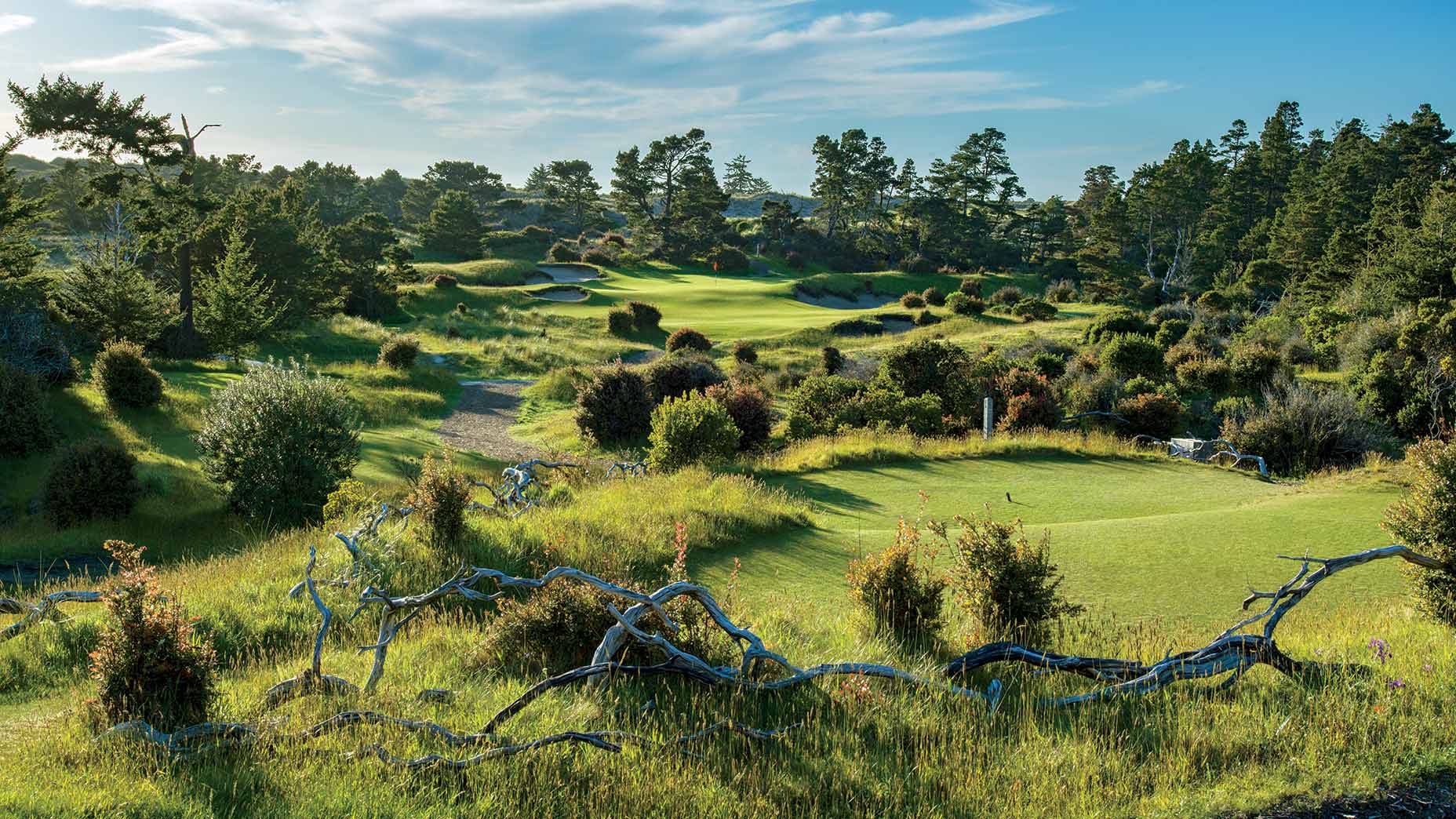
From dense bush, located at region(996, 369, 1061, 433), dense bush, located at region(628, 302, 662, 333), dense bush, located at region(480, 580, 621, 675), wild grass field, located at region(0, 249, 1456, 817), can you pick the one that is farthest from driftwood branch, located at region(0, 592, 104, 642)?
dense bush, located at region(628, 302, 662, 333)

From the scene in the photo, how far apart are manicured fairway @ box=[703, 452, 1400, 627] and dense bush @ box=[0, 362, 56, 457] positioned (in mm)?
14334

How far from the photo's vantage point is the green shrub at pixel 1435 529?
18.6 feet

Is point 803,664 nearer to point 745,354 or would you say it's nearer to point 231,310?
point 745,354

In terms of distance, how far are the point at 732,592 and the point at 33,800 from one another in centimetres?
433

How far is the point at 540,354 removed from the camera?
34156 millimetres

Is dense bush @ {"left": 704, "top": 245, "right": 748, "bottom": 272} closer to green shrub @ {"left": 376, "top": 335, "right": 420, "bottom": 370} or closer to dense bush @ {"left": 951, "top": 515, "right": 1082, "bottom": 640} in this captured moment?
green shrub @ {"left": 376, "top": 335, "right": 420, "bottom": 370}

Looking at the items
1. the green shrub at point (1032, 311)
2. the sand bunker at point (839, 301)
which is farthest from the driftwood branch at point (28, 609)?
the sand bunker at point (839, 301)

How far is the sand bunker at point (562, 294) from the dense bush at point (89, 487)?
36.7 metres

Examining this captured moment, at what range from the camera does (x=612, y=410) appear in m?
20.1

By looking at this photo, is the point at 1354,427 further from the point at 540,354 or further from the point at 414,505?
the point at 540,354

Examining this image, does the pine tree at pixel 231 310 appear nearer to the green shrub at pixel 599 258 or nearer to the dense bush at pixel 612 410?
the dense bush at pixel 612 410

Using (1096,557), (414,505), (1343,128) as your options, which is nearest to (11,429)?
(414,505)

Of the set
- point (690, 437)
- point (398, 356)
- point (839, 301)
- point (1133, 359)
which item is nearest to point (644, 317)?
point (398, 356)

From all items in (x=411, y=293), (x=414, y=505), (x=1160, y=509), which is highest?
(x=411, y=293)
